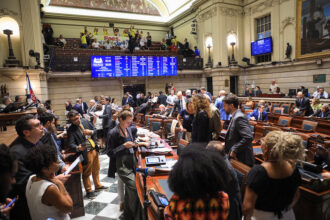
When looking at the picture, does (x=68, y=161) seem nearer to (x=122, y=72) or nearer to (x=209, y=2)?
(x=122, y=72)

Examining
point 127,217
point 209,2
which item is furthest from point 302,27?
point 127,217

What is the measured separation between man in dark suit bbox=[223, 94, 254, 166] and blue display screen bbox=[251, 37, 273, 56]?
1194 centimetres

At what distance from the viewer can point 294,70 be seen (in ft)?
38.2

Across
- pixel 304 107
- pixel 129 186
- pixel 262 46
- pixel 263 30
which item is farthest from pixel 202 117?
pixel 263 30

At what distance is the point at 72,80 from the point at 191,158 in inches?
489

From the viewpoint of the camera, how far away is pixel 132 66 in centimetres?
1259

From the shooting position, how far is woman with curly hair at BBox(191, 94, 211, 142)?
9.86ft

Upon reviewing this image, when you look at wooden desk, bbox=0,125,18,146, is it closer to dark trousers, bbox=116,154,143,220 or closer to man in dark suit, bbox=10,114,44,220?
man in dark suit, bbox=10,114,44,220

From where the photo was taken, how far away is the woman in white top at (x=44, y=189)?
158cm

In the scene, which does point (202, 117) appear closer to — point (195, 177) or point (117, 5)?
point (195, 177)

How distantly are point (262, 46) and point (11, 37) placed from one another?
1412cm

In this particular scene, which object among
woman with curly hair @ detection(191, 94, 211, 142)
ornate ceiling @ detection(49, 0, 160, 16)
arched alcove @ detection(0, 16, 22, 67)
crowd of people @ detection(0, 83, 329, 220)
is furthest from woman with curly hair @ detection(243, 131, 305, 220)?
ornate ceiling @ detection(49, 0, 160, 16)

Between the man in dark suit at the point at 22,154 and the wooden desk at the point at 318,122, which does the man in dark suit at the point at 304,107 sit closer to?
the wooden desk at the point at 318,122

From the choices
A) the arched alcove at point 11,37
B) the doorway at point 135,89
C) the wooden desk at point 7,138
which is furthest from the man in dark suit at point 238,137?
the doorway at point 135,89
